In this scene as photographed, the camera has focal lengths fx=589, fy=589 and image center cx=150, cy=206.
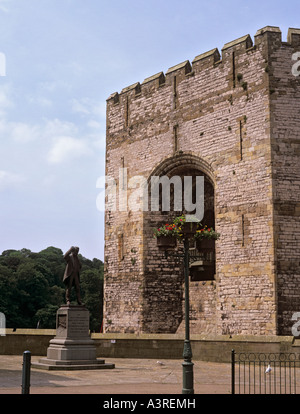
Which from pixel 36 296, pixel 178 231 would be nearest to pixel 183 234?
pixel 178 231

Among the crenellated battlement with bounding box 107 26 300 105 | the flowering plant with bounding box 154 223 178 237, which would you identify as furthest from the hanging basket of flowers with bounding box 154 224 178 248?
the crenellated battlement with bounding box 107 26 300 105

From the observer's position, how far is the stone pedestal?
48.5 ft

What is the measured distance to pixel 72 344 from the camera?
49.3 feet

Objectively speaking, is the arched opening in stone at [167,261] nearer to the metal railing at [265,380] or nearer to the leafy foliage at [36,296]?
the metal railing at [265,380]

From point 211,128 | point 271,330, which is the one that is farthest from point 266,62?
point 271,330

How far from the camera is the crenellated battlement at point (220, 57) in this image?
21031 millimetres

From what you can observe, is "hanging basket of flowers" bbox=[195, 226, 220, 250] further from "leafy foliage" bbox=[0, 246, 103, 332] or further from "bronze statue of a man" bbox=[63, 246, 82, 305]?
"leafy foliage" bbox=[0, 246, 103, 332]

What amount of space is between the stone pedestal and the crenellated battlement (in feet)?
37.9

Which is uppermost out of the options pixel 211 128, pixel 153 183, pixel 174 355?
pixel 211 128
